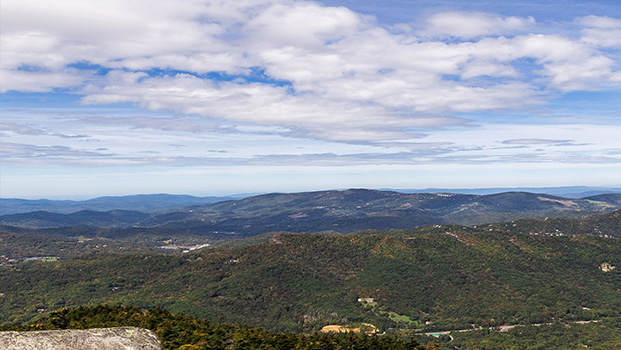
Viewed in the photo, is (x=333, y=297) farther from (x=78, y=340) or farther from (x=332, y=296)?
(x=78, y=340)

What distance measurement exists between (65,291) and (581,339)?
196m

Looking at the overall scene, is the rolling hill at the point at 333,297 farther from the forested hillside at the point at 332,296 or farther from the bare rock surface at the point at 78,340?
the bare rock surface at the point at 78,340

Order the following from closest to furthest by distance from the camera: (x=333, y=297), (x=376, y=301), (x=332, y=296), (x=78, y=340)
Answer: (x=78, y=340)
(x=376, y=301)
(x=333, y=297)
(x=332, y=296)

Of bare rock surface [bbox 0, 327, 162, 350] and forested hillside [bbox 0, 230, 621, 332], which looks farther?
forested hillside [bbox 0, 230, 621, 332]

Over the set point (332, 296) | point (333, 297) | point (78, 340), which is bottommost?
point (333, 297)

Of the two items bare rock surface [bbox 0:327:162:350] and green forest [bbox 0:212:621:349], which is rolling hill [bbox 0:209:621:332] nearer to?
green forest [bbox 0:212:621:349]

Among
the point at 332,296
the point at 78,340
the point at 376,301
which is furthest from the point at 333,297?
the point at 78,340

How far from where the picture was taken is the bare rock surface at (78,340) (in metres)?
29.7

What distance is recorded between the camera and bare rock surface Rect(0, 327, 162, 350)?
29734 mm

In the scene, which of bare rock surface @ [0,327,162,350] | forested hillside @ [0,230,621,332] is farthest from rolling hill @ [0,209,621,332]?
bare rock surface @ [0,327,162,350]

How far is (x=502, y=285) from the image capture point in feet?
618

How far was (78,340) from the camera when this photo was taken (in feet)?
104

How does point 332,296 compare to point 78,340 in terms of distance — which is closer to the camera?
point 78,340

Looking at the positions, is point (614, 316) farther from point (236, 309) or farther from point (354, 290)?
point (236, 309)
